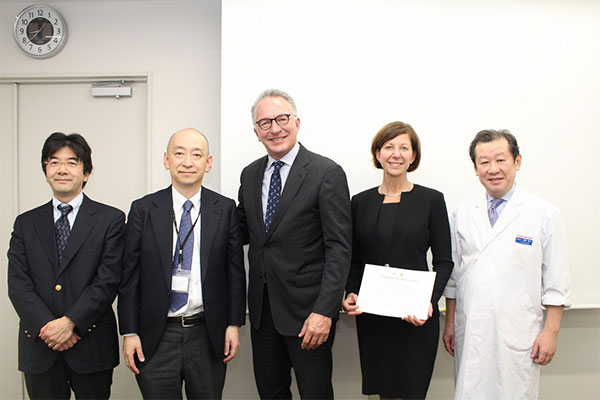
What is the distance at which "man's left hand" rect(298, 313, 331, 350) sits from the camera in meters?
1.83

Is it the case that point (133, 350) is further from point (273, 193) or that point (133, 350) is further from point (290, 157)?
point (290, 157)

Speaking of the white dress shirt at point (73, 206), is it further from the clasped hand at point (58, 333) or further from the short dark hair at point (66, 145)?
the clasped hand at point (58, 333)

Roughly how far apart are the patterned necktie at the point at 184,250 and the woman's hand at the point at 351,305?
2.58 ft

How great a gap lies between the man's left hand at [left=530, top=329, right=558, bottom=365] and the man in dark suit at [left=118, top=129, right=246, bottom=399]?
1461 millimetres

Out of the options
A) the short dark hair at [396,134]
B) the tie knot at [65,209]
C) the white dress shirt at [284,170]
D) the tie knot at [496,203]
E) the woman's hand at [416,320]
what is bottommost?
the woman's hand at [416,320]

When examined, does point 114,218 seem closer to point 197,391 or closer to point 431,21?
point 197,391

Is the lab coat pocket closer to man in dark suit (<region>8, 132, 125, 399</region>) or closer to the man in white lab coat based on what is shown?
the man in white lab coat

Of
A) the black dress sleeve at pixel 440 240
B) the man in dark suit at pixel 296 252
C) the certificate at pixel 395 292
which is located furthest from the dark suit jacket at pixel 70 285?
the black dress sleeve at pixel 440 240

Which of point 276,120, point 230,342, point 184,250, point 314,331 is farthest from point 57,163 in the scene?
point 314,331

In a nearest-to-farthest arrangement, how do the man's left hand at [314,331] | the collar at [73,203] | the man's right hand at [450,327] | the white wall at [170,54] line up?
1. the man's left hand at [314,331]
2. the collar at [73,203]
3. the man's right hand at [450,327]
4. the white wall at [170,54]

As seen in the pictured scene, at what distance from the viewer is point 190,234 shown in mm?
1938

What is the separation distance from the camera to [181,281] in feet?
6.14

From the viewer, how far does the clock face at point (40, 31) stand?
3.07m

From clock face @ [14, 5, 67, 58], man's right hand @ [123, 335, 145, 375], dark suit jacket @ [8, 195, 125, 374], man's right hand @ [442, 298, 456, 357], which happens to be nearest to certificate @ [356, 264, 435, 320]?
man's right hand @ [442, 298, 456, 357]
